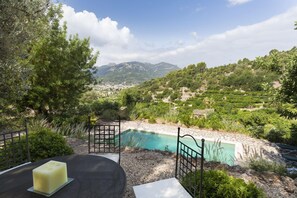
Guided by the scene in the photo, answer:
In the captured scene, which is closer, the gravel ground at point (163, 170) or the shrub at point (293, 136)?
the gravel ground at point (163, 170)

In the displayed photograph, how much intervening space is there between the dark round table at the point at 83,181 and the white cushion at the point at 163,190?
51 centimetres

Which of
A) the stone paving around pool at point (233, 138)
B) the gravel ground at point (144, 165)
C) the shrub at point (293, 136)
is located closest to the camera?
the gravel ground at point (144, 165)

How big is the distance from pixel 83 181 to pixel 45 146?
7.96ft

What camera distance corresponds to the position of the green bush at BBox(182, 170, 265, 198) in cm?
220

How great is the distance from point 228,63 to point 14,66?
39288 mm

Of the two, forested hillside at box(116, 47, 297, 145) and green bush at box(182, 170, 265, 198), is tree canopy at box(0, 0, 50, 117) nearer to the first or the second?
green bush at box(182, 170, 265, 198)

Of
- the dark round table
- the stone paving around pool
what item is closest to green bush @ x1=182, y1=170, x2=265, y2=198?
the dark round table

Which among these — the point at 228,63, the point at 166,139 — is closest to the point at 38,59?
the point at 166,139

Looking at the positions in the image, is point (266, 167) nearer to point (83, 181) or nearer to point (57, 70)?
point (83, 181)

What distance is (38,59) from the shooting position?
670cm

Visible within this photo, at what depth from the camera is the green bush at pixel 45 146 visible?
3.53 metres

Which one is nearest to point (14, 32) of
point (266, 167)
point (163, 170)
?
point (163, 170)

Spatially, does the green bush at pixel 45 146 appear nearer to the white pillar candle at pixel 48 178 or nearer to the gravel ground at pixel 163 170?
the gravel ground at pixel 163 170

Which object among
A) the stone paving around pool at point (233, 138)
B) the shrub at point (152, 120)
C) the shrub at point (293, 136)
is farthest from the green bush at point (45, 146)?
the shrub at point (293, 136)
